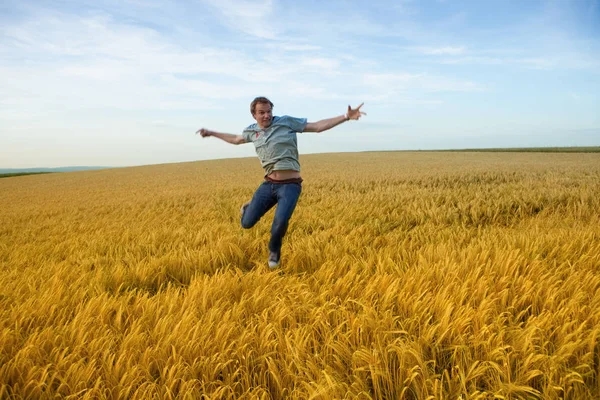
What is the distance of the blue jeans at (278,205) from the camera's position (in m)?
3.76

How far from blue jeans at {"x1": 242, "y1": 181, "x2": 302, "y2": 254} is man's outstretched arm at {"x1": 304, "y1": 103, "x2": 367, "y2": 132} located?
72 centimetres

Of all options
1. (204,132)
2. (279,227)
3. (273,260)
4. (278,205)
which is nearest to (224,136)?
(204,132)

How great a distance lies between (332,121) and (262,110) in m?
0.83

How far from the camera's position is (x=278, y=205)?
12.7ft

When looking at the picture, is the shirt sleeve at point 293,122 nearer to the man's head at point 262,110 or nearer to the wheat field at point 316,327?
the man's head at point 262,110

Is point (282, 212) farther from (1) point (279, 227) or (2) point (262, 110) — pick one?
(2) point (262, 110)

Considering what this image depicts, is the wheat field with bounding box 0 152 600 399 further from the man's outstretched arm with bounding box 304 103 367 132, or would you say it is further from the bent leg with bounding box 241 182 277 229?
the man's outstretched arm with bounding box 304 103 367 132

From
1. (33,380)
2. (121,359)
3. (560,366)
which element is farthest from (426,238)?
(33,380)

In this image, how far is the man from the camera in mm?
3863

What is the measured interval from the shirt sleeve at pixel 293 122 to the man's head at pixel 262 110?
140 mm

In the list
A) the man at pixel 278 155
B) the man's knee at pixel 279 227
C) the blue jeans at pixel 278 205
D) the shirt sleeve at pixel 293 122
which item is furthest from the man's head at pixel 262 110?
the man's knee at pixel 279 227

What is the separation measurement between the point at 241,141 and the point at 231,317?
8.52ft

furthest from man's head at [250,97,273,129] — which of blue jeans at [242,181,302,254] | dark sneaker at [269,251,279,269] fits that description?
dark sneaker at [269,251,279,269]

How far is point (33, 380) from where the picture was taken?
5.74 ft
